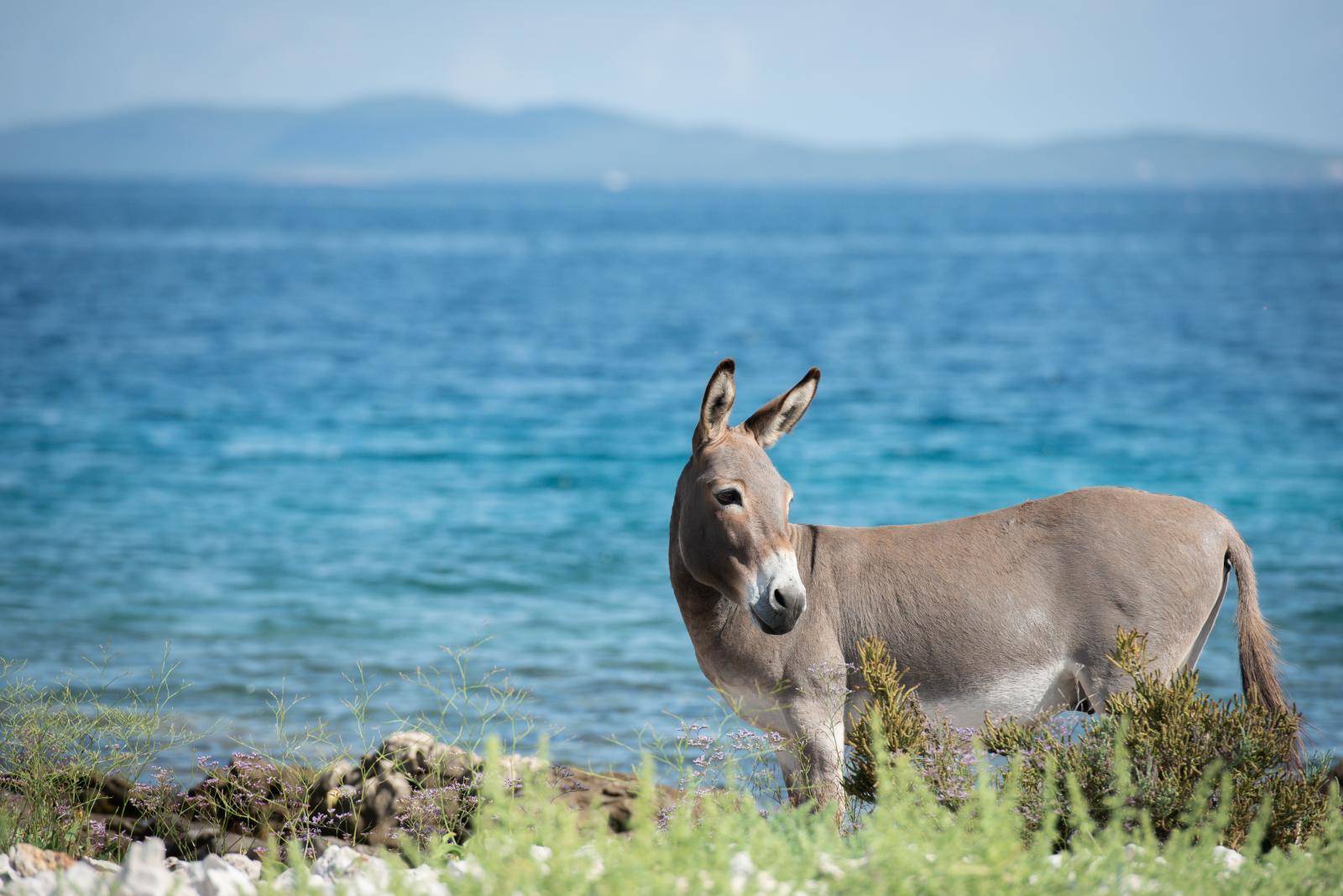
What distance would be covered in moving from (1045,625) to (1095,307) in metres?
39.8

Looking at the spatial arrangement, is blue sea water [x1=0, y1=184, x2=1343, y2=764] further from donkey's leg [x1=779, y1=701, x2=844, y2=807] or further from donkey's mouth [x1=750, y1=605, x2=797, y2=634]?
donkey's mouth [x1=750, y1=605, x2=797, y2=634]

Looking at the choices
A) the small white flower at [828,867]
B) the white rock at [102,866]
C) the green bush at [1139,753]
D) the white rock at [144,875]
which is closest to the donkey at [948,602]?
the green bush at [1139,753]

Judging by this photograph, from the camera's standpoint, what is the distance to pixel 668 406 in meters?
23.1

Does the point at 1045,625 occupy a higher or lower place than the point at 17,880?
higher

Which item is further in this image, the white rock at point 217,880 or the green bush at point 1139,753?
the green bush at point 1139,753

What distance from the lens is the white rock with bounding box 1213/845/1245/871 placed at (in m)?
→ 3.77

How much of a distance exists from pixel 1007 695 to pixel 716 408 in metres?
1.46

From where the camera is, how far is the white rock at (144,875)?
3412 mm

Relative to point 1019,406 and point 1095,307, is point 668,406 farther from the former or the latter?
point 1095,307

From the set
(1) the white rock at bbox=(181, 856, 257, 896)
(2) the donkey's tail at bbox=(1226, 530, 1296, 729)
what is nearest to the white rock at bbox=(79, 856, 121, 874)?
(1) the white rock at bbox=(181, 856, 257, 896)

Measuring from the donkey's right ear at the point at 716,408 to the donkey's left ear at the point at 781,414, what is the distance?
0.11 metres

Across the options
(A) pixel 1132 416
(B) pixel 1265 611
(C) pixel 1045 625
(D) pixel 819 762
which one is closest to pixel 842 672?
(D) pixel 819 762

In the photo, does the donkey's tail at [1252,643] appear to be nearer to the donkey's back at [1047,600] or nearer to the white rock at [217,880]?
the donkey's back at [1047,600]

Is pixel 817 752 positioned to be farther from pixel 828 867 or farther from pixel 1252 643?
pixel 1252 643
